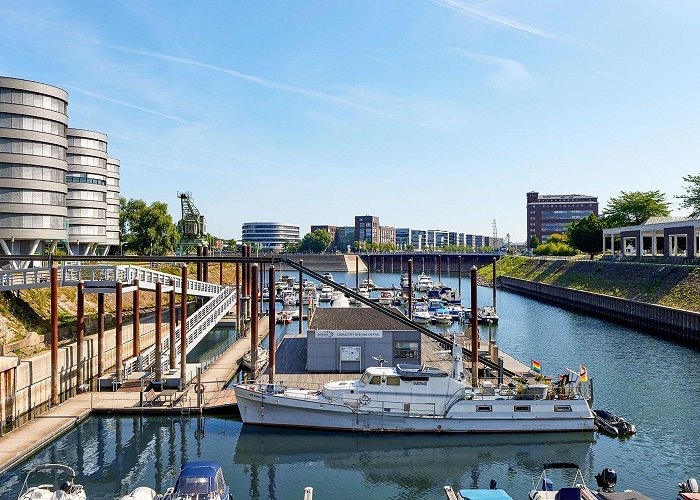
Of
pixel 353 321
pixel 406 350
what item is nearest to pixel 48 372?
pixel 353 321

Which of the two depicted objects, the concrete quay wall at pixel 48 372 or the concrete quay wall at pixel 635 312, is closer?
the concrete quay wall at pixel 48 372

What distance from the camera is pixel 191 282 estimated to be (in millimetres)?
62125

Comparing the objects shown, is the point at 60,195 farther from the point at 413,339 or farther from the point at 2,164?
the point at 413,339

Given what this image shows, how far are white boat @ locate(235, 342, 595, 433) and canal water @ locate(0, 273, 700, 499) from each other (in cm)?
69

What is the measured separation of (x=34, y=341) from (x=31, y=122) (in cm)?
1960

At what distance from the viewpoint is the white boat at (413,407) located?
3388cm

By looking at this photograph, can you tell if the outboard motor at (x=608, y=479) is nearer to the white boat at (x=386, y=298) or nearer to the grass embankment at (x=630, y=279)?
the grass embankment at (x=630, y=279)

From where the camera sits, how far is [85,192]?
251 feet

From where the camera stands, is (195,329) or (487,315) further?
(487,315)

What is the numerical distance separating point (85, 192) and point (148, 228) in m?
43.3

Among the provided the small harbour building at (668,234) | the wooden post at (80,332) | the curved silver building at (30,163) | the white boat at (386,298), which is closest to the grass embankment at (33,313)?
the wooden post at (80,332)

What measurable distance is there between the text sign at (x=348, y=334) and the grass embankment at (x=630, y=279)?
163ft

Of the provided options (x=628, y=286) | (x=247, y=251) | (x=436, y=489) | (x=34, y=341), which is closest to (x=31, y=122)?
(x=34, y=341)

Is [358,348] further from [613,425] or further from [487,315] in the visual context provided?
[487,315]
